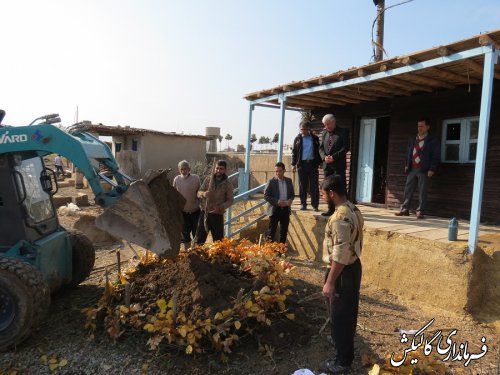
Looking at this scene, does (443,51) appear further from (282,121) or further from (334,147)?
(282,121)

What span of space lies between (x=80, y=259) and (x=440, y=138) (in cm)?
665

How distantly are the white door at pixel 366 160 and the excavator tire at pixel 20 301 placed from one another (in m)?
7.27

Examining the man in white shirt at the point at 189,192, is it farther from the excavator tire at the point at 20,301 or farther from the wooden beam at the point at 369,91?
the wooden beam at the point at 369,91

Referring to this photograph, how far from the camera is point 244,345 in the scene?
3914 millimetres

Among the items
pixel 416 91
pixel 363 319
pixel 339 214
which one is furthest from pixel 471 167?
pixel 339 214

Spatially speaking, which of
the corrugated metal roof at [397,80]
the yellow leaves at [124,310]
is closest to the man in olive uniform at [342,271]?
the yellow leaves at [124,310]

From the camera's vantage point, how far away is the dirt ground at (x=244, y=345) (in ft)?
11.9

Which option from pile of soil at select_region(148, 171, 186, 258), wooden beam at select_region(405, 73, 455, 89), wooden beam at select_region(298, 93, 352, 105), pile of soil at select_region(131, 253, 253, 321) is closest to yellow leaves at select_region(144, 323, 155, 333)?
pile of soil at select_region(131, 253, 253, 321)

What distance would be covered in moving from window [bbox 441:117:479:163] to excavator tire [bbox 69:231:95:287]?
647cm

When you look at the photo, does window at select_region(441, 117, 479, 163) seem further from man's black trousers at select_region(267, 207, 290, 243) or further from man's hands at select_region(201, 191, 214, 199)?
man's hands at select_region(201, 191, 214, 199)

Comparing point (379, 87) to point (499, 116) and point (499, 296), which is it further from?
point (499, 296)

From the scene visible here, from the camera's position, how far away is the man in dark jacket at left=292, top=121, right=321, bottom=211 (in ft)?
25.0

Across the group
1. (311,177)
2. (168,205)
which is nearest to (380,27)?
(311,177)

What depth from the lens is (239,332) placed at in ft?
13.0
